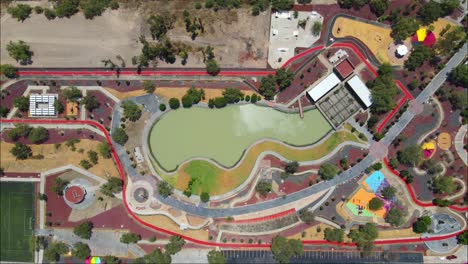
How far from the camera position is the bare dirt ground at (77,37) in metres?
44.3

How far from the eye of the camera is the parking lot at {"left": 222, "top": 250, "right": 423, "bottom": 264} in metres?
43.5

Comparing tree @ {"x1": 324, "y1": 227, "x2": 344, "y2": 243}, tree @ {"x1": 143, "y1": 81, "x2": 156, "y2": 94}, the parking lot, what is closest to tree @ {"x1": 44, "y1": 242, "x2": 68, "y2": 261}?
the parking lot

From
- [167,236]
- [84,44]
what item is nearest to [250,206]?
[167,236]

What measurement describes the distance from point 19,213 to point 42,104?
1483 cm

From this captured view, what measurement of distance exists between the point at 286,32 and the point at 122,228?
109 ft

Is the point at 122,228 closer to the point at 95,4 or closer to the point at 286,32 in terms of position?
the point at 95,4

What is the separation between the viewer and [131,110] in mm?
42719

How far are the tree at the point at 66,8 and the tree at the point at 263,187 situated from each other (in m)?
32.7

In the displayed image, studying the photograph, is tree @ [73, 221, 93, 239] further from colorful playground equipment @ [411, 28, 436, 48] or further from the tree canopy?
colorful playground equipment @ [411, 28, 436, 48]

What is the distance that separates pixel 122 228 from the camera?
44594 mm

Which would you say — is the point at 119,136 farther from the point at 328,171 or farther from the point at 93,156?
the point at 328,171

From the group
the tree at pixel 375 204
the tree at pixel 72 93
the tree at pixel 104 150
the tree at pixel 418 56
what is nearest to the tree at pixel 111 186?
the tree at pixel 104 150

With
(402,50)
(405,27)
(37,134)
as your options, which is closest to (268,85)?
(402,50)

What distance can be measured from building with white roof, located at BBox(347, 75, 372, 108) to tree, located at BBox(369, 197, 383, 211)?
38.7 feet
